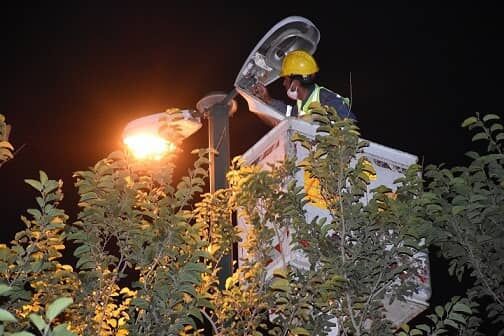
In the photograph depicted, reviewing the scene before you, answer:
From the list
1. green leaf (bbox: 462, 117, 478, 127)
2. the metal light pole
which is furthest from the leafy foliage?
the metal light pole

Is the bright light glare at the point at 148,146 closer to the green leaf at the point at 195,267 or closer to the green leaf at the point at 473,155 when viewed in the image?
the green leaf at the point at 195,267

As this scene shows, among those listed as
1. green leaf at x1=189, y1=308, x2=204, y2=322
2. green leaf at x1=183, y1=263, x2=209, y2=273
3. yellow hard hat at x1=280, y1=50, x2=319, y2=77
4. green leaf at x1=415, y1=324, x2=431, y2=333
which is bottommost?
green leaf at x1=415, y1=324, x2=431, y2=333

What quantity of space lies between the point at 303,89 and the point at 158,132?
2.50 m

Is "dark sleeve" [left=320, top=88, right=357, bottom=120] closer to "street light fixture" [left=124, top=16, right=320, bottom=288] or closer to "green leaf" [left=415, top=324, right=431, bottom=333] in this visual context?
"street light fixture" [left=124, top=16, right=320, bottom=288]

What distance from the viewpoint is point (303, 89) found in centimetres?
868

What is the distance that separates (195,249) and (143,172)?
1.15m

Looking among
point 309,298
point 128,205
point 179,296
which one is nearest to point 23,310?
point 128,205

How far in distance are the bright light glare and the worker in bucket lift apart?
64.0 inches

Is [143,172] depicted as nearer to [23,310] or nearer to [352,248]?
[23,310]

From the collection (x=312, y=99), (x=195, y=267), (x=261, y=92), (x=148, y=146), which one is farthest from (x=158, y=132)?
(x=312, y=99)

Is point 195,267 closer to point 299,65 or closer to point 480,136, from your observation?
point 480,136

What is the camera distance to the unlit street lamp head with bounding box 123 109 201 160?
256 inches

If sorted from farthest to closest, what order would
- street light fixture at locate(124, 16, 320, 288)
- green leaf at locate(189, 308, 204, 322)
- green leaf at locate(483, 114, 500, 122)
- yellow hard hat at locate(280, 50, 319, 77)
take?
yellow hard hat at locate(280, 50, 319, 77)
street light fixture at locate(124, 16, 320, 288)
green leaf at locate(483, 114, 500, 122)
green leaf at locate(189, 308, 204, 322)

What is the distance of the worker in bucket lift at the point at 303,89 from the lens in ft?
26.7
